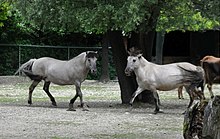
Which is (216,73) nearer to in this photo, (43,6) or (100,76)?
(43,6)

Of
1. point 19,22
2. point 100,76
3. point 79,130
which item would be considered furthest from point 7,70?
point 79,130

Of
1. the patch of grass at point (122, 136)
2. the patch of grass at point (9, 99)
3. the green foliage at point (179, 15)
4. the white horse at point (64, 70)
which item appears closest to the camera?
the patch of grass at point (122, 136)

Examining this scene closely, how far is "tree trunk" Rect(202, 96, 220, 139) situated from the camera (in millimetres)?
7293

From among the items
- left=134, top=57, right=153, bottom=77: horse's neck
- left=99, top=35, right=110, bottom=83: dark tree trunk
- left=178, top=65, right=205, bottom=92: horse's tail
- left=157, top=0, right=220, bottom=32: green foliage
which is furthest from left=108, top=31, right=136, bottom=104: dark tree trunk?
left=99, top=35, right=110, bottom=83: dark tree trunk

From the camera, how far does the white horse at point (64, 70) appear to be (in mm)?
16578

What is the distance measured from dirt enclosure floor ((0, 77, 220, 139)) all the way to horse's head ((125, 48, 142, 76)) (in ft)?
3.62

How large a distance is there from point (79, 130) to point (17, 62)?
852 inches

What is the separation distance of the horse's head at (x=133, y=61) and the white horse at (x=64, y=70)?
102 cm

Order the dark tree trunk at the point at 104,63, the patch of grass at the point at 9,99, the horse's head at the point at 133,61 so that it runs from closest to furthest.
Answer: the horse's head at the point at 133,61 < the patch of grass at the point at 9,99 < the dark tree trunk at the point at 104,63

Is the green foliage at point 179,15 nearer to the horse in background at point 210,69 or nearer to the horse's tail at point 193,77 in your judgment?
the horse's tail at point 193,77

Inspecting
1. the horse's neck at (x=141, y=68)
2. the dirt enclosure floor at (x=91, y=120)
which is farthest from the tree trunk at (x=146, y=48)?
the horse's neck at (x=141, y=68)

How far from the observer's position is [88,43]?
3569 cm

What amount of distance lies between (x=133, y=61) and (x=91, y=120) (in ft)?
9.72

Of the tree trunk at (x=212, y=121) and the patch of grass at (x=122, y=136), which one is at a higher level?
the tree trunk at (x=212, y=121)
